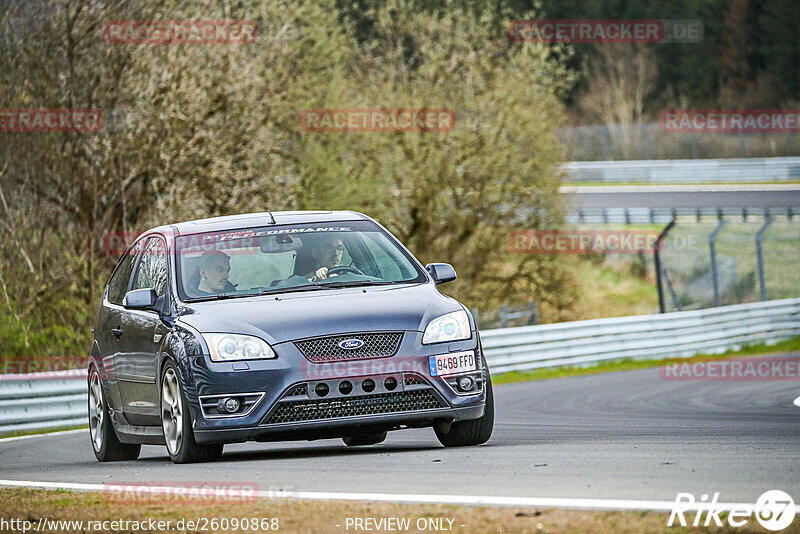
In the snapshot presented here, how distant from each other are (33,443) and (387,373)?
6463mm

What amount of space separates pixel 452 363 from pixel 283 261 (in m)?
1.48

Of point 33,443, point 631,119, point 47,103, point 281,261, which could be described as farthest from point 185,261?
point 631,119

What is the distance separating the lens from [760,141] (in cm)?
6250

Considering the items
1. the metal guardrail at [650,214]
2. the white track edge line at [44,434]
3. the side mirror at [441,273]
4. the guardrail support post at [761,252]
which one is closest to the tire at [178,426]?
the side mirror at [441,273]

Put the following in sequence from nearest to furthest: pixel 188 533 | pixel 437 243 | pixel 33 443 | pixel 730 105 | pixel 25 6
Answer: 1. pixel 188 533
2. pixel 33 443
3. pixel 25 6
4. pixel 437 243
5. pixel 730 105

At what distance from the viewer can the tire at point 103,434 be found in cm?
1080

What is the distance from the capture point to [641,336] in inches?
981

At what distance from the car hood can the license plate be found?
0.75 ft

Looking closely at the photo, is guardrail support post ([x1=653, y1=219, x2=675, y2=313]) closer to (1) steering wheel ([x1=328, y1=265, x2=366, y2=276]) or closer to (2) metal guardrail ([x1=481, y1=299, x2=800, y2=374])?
(2) metal guardrail ([x1=481, y1=299, x2=800, y2=374])

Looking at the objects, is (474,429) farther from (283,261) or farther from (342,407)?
(283,261)

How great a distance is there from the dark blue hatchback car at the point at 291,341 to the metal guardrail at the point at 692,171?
42.0 m

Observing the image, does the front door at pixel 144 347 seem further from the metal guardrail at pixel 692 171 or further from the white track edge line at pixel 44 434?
the metal guardrail at pixel 692 171

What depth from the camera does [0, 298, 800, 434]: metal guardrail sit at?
75.5 ft

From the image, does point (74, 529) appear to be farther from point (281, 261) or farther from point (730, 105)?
point (730, 105)
